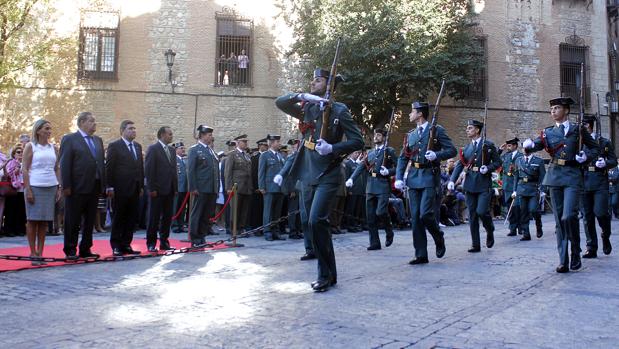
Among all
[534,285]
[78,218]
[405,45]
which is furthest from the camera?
[405,45]

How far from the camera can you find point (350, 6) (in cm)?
2153

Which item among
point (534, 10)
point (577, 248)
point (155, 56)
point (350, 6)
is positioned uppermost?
point (534, 10)

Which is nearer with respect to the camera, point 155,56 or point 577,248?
point 577,248

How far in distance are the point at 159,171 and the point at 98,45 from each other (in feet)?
49.4

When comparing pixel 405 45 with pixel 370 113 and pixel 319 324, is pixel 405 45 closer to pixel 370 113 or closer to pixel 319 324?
pixel 370 113

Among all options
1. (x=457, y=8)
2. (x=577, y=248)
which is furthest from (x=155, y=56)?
(x=577, y=248)

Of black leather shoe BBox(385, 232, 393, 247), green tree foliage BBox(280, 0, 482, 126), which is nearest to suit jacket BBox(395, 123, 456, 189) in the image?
black leather shoe BBox(385, 232, 393, 247)

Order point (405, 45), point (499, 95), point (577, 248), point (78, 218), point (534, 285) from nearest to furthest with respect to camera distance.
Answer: point (534, 285) → point (577, 248) → point (78, 218) → point (405, 45) → point (499, 95)

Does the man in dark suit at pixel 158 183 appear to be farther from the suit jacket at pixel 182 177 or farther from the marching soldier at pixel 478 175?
the marching soldier at pixel 478 175

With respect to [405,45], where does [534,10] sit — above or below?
above

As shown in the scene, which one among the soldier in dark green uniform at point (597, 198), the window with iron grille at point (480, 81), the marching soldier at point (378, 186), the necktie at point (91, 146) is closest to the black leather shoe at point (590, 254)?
the soldier in dark green uniform at point (597, 198)

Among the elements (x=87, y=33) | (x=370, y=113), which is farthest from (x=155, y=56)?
(x=370, y=113)

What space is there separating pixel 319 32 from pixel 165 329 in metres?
18.4

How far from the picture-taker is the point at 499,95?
88.1 ft
